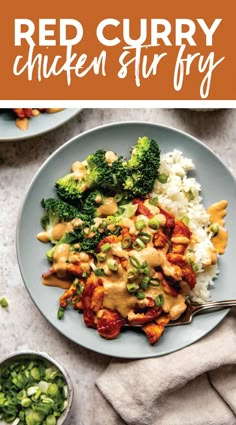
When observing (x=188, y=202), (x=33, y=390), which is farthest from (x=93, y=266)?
(x=33, y=390)

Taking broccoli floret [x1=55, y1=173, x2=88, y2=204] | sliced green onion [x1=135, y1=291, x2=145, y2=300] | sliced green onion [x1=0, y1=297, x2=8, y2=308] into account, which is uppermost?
broccoli floret [x1=55, y1=173, x2=88, y2=204]

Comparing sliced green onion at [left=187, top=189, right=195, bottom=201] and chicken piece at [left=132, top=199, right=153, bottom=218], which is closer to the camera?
chicken piece at [left=132, top=199, right=153, bottom=218]

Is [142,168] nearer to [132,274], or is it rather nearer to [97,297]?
[132,274]

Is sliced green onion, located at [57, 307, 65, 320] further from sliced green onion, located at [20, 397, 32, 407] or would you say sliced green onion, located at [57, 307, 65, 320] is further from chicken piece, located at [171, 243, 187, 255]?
chicken piece, located at [171, 243, 187, 255]

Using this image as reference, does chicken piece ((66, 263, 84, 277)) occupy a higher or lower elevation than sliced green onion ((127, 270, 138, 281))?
lower

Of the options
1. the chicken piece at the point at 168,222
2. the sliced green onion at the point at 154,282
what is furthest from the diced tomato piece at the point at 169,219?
the sliced green onion at the point at 154,282

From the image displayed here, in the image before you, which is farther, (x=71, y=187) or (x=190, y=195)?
(x=190, y=195)

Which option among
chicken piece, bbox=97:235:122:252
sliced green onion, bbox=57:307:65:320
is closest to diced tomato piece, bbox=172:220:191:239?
chicken piece, bbox=97:235:122:252
